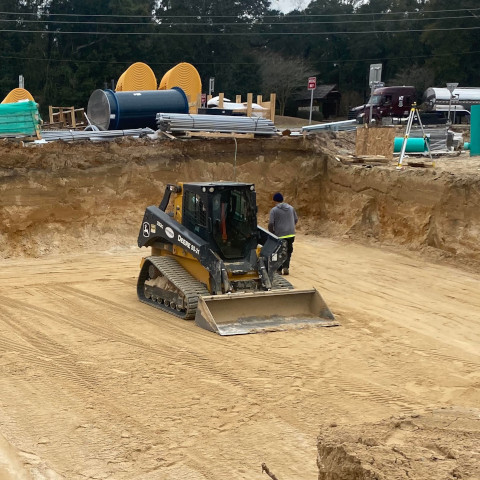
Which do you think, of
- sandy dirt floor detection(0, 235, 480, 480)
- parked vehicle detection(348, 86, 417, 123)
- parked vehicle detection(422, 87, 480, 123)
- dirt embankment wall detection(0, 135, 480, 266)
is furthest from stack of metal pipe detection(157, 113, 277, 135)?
parked vehicle detection(422, 87, 480, 123)

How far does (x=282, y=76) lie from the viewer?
47594mm

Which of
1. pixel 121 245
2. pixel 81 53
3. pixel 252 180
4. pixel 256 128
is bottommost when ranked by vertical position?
pixel 121 245

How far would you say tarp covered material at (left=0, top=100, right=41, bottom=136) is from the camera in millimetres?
16562

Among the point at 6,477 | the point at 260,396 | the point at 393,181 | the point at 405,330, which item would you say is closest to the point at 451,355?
the point at 405,330

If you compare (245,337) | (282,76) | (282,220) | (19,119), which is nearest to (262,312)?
(245,337)

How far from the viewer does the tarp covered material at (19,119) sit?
16562 mm

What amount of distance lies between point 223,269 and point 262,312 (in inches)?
33.2

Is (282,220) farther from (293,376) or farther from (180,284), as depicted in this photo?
(293,376)

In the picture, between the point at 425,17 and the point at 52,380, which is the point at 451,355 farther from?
the point at 425,17

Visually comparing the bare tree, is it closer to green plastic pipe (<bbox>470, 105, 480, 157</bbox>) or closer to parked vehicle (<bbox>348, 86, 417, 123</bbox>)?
parked vehicle (<bbox>348, 86, 417, 123</bbox>)

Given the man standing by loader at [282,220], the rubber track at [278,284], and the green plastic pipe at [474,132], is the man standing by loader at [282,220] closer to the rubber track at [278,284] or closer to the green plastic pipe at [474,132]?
the rubber track at [278,284]

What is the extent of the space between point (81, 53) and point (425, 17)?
23407 millimetres

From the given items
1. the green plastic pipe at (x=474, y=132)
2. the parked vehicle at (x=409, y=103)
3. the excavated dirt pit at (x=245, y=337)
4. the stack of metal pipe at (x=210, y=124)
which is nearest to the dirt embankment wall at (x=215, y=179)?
the excavated dirt pit at (x=245, y=337)

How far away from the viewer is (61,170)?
16.8 m
